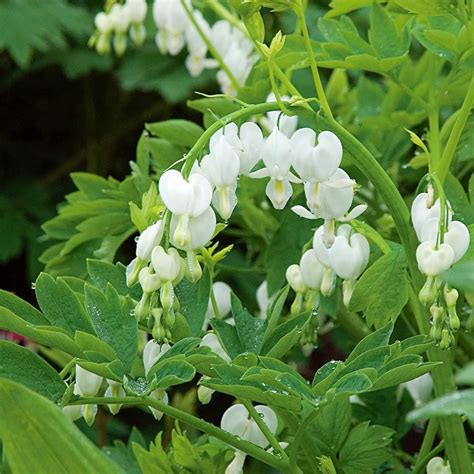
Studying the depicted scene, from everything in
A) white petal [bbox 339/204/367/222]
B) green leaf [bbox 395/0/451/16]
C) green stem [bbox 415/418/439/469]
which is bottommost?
green stem [bbox 415/418/439/469]

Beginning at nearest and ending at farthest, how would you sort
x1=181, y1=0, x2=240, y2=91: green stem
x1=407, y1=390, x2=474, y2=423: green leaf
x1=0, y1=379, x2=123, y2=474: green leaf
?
x1=407, y1=390, x2=474, y2=423: green leaf → x1=0, y1=379, x2=123, y2=474: green leaf → x1=181, y1=0, x2=240, y2=91: green stem

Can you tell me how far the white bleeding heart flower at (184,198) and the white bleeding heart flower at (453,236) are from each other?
0.20 metres

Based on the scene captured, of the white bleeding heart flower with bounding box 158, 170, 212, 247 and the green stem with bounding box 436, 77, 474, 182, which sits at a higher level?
the white bleeding heart flower with bounding box 158, 170, 212, 247

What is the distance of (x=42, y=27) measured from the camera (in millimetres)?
2549

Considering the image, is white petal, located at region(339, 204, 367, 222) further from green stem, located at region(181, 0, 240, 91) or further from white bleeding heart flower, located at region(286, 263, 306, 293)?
green stem, located at region(181, 0, 240, 91)

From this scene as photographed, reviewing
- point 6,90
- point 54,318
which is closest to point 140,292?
point 54,318

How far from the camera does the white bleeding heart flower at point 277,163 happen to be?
94 cm

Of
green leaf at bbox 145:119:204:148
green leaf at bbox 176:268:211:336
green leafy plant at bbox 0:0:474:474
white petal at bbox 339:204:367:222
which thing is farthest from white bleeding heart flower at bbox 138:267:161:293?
green leaf at bbox 145:119:204:148

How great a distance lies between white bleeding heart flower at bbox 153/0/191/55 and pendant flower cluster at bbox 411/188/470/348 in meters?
0.76

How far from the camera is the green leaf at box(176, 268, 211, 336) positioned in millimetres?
965

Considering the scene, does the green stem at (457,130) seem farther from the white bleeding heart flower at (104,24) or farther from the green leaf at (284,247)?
the white bleeding heart flower at (104,24)

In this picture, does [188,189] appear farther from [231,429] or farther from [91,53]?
[91,53]

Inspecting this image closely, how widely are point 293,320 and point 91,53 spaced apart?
194 cm

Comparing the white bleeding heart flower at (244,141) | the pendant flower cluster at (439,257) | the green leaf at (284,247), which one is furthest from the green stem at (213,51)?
the pendant flower cluster at (439,257)
